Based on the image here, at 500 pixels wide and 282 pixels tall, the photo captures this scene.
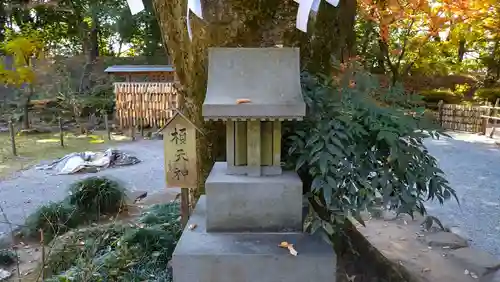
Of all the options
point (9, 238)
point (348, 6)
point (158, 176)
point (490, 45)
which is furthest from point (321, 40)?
point (490, 45)

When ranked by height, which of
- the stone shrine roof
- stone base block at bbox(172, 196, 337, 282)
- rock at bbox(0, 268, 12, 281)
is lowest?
rock at bbox(0, 268, 12, 281)

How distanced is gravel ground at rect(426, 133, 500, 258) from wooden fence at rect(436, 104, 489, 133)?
88 cm

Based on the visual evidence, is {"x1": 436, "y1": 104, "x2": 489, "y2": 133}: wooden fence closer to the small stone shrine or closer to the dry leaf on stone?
the small stone shrine

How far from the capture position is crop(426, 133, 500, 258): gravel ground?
4.22m

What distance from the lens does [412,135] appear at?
1.99 metres

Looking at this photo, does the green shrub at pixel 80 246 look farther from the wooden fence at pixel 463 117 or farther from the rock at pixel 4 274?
the wooden fence at pixel 463 117

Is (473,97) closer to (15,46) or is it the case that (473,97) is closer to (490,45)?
(490,45)

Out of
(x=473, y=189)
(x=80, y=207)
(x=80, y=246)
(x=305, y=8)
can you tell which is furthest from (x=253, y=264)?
(x=473, y=189)

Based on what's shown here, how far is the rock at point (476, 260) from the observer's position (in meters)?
3.19

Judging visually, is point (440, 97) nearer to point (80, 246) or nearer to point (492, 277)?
point (492, 277)

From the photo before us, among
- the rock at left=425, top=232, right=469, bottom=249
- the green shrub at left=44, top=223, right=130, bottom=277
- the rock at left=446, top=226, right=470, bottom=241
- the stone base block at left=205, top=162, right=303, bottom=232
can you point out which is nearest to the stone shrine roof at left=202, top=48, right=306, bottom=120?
the stone base block at left=205, top=162, right=303, bottom=232

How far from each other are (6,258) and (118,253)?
1336mm

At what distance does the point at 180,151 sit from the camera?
8.35 ft

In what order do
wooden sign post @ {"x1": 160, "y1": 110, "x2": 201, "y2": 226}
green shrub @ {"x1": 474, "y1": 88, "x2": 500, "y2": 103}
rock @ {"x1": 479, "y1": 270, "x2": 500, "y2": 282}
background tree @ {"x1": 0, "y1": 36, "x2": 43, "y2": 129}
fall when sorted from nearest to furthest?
wooden sign post @ {"x1": 160, "y1": 110, "x2": 201, "y2": 226}
rock @ {"x1": 479, "y1": 270, "x2": 500, "y2": 282}
background tree @ {"x1": 0, "y1": 36, "x2": 43, "y2": 129}
green shrub @ {"x1": 474, "y1": 88, "x2": 500, "y2": 103}
